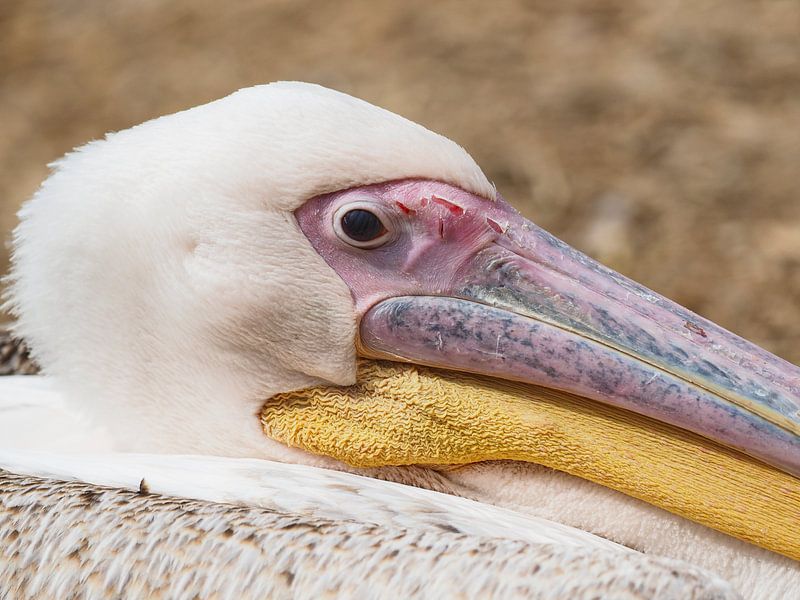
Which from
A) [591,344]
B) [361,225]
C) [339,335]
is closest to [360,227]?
[361,225]

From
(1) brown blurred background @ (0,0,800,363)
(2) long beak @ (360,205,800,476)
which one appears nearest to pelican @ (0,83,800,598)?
(2) long beak @ (360,205,800,476)

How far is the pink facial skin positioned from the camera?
2340 mm

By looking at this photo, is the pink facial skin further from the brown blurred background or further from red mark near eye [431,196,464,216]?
the brown blurred background

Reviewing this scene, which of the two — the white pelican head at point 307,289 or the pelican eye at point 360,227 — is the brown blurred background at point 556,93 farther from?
the pelican eye at point 360,227

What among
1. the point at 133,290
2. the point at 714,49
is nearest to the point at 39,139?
the point at 714,49

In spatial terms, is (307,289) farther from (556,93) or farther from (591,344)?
(556,93)

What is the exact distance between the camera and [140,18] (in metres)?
6.87

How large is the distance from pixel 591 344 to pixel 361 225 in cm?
54

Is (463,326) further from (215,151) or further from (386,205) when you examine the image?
(215,151)

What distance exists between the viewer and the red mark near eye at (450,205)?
248 cm

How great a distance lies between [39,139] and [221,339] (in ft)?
13.6

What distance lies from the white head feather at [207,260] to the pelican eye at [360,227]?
63 millimetres

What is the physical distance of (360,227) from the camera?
2451 millimetres

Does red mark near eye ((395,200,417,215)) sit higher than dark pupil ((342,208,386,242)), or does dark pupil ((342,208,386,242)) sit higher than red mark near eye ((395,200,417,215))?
red mark near eye ((395,200,417,215))
